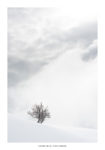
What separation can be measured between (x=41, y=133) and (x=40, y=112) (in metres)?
0.99

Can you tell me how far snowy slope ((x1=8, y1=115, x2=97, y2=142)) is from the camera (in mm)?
15344

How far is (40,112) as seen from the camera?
1611 centimetres

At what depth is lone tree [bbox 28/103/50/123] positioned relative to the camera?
16.4 meters

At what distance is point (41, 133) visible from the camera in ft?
51.9

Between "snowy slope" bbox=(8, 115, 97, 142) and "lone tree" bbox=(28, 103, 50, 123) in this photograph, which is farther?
"lone tree" bbox=(28, 103, 50, 123)

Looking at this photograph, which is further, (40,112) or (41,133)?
(40,112)

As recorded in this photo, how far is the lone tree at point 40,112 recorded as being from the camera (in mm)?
16352

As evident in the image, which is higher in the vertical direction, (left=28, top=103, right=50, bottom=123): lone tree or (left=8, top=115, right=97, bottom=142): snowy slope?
(left=28, top=103, right=50, bottom=123): lone tree

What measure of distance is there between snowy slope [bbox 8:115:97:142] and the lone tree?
406 mm

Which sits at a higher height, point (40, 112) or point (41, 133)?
point (40, 112)
